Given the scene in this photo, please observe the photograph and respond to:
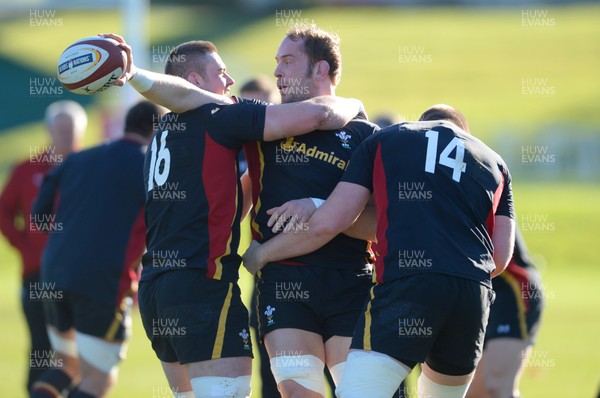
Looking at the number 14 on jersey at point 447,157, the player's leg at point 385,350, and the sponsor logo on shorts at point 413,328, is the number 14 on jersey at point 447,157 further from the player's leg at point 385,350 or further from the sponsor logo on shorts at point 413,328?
the sponsor logo on shorts at point 413,328

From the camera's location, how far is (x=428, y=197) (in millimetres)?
5406

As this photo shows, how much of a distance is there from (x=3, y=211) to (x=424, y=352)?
6.41 meters

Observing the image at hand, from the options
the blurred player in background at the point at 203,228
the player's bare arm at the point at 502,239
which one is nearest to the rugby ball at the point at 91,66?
the blurred player in background at the point at 203,228

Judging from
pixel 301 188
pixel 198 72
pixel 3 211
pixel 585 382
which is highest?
pixel 198 72

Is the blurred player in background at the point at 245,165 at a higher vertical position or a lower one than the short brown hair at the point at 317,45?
lower

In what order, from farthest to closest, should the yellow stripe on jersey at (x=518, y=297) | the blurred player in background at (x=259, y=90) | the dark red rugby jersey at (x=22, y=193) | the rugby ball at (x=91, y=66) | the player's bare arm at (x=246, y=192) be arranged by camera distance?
the dark red rugby jersey at (x=22, y=193)
the blurred player in background at (x=259, y=90)
the yellow stripe on jersey at (x=518, y=297)
the player's bare arm at (x=246, y=192)
the rugby ball at (x=91, y=66)

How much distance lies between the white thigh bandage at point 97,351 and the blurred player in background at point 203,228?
2.43 meters

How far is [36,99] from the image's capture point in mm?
48812

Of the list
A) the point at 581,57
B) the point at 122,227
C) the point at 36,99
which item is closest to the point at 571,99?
the point at 581,57

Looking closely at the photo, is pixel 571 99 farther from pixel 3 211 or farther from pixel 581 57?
pixel 3 211

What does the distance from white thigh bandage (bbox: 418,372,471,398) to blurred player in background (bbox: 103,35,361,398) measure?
1023 millimetres

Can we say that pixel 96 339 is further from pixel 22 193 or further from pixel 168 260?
pixel 22 193

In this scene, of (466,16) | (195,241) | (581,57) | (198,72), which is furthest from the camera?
(466,16)

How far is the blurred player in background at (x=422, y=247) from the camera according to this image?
5.28 metres
